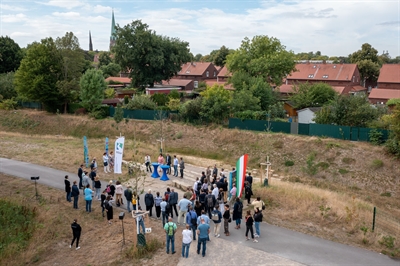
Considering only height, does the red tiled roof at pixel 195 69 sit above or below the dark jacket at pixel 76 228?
above

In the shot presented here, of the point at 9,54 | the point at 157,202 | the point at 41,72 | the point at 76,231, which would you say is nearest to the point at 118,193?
the point at 157,202

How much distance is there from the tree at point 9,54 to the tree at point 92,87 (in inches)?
1177

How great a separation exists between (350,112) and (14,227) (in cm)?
2685

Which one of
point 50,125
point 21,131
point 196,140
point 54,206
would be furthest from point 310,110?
point 21,131

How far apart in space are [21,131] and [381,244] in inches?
1703

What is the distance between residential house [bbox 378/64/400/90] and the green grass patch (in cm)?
6126

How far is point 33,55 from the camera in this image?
1740 inches

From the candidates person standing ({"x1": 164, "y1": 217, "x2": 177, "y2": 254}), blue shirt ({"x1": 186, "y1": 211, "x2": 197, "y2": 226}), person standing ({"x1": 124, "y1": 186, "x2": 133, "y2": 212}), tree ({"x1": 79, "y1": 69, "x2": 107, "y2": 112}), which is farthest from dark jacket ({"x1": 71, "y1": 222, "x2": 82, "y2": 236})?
tree ({"x1": 79, "y1": 69, "x2": 107, "y2": 112})

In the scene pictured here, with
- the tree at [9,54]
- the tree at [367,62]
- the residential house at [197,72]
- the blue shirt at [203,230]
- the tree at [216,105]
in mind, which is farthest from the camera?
the residential house at [197,72]

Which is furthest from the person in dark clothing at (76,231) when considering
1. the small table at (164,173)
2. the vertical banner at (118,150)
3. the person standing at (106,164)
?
the person standing at (106,164)

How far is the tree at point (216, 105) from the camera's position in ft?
124

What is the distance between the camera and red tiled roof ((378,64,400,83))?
6156 centimetres

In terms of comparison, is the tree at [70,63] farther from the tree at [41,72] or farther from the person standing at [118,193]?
the person standing at [118,193]

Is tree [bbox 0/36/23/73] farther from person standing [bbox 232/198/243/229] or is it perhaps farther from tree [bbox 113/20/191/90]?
person standing [bbox 232/198/243/229]
